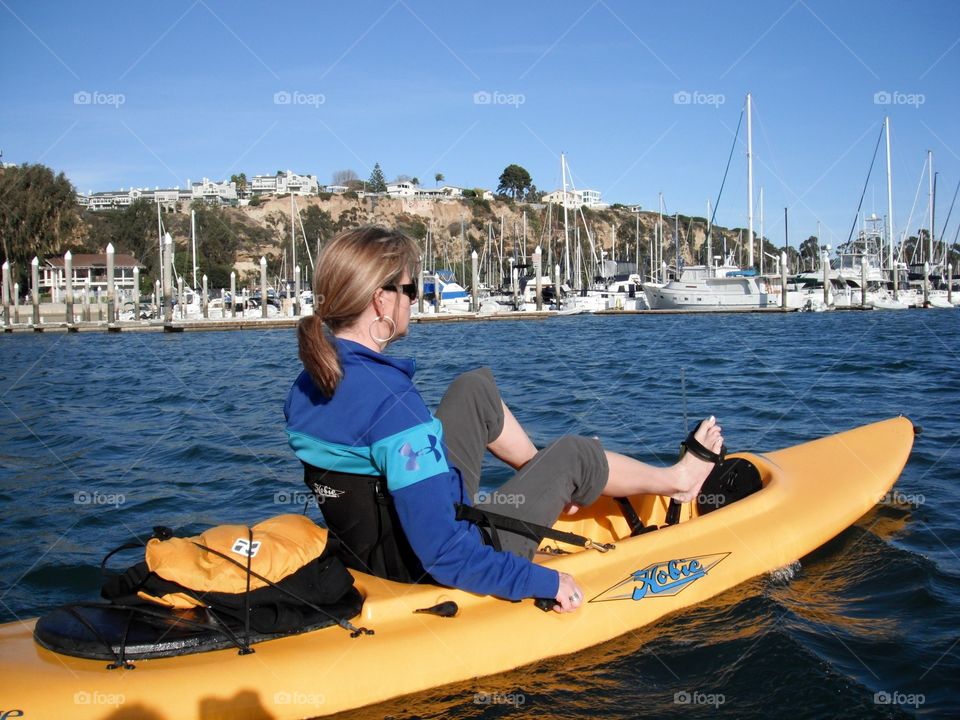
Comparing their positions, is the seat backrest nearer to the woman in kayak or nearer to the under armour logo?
the woman in kayak

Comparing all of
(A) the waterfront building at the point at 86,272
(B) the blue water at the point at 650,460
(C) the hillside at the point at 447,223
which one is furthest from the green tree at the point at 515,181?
(B) the blue water at the point at 650,460

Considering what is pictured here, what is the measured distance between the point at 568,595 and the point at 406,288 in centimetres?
129

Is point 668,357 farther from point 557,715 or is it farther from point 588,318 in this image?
point 588,318

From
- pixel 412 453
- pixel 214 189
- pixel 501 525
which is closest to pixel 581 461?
pixel 501 525

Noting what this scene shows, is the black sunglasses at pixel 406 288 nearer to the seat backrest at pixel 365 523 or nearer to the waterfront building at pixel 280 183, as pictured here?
the seat backrest at pixel 365 523

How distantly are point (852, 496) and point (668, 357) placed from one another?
12.7 metres

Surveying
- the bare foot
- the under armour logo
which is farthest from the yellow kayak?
the under armour logo

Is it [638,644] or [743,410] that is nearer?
[638,644]

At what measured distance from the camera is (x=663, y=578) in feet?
12.3

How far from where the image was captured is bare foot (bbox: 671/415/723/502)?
3.76 m

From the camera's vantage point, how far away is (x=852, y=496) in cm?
493

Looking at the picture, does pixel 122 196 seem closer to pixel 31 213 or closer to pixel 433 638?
pixel 31 213

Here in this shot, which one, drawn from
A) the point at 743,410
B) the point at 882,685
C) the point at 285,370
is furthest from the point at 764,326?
the point at 882,685

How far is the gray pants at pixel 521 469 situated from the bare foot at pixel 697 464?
47 centimetres
